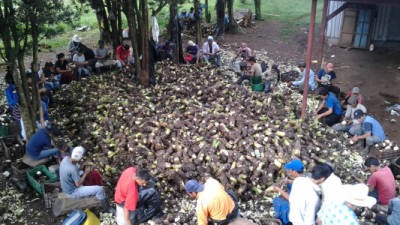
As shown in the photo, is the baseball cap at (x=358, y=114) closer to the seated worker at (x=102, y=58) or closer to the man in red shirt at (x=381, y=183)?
the man in red shirt at (x=381, y=183)

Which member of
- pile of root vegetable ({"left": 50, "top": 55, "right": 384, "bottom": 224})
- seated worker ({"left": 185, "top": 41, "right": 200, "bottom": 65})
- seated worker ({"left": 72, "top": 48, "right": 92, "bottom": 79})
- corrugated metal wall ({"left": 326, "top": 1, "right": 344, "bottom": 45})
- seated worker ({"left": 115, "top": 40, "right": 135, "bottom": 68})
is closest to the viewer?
pile of root vegetable ({"left": 50, "top": 55, "right": 384, "bottom": 224})

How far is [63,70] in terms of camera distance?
10703 mm

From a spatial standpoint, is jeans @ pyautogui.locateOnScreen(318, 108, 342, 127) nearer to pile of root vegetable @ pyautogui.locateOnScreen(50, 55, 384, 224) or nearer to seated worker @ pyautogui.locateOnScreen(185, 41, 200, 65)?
pile of root vegetable @ pyautogui.locateOnScreen(50, 55, 384, 224)

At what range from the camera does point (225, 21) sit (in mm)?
18562

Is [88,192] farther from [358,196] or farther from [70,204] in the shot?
[358,196]

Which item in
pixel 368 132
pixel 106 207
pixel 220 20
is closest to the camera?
pixel 106 207

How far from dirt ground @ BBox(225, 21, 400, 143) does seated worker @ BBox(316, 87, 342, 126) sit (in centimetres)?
145

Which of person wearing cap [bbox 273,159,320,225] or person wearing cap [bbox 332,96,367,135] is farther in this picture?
person wearing cap [bbox 332,96,367,135]

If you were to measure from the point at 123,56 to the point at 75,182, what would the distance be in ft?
22.4

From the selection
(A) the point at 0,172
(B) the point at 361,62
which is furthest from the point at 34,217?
(B) the point at 361,62

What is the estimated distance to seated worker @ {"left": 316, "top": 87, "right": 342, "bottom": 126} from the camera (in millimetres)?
8391

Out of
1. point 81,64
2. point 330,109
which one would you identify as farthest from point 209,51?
point 330,109

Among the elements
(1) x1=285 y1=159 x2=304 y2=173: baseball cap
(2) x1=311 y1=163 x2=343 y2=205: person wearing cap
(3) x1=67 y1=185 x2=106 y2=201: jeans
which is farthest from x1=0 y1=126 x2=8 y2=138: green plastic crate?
(2) x1=311 y1=163 x2=343 y2=205: person wearing cap

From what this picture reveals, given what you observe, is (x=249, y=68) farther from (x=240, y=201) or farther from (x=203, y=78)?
(x=240, y=201)
